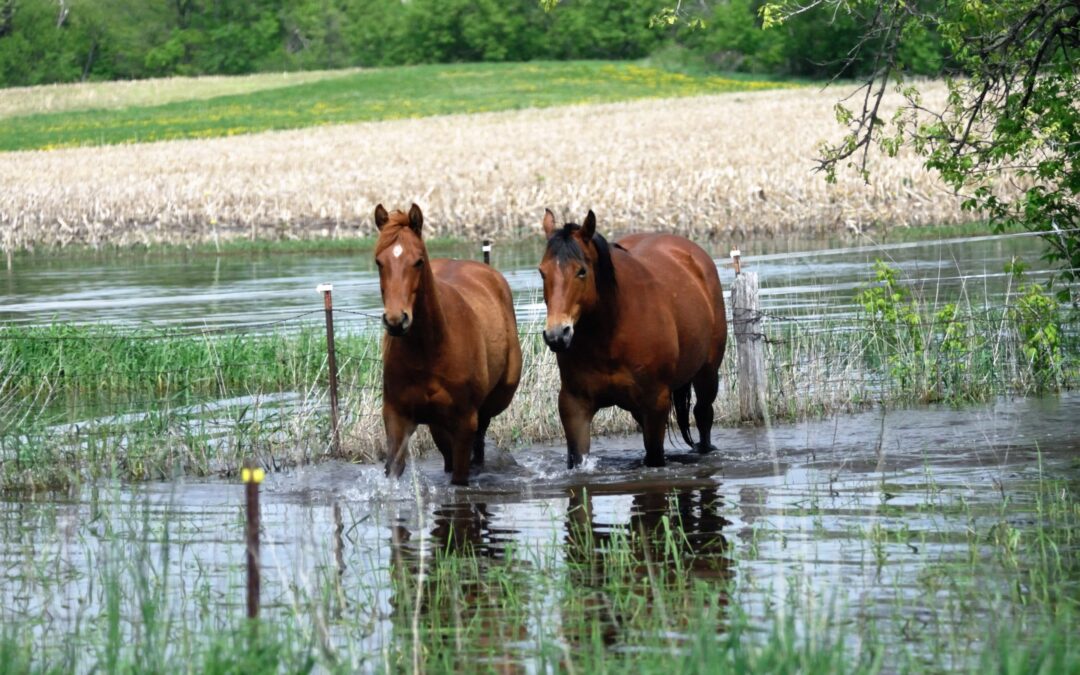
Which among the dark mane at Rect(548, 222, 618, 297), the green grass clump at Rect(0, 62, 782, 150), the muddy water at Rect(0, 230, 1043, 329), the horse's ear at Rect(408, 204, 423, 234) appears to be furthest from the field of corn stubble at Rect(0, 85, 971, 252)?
the horse's ear at Rect(408, 204, 423, 234)

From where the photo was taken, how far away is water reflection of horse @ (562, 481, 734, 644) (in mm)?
6500

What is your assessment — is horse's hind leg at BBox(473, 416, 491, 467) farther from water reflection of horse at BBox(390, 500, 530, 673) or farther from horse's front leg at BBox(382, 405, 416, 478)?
water reflection of horse at BBox(390, 500, 530, 673)

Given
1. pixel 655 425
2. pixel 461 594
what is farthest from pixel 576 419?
pixel 461 594

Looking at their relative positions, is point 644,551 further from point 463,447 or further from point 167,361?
point 167,361

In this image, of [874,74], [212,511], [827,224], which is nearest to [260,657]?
[212,511]

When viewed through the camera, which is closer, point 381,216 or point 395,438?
point 381,216

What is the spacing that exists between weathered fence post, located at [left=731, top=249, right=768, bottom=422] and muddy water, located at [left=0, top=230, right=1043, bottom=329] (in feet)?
8.06

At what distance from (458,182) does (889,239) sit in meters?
11.0

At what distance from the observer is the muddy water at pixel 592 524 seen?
6.40 m

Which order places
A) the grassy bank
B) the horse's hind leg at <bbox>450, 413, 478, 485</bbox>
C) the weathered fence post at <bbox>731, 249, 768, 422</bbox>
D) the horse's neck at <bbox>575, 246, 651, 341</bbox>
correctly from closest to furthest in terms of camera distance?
the horse's hind leg at <bbox>450, 413, 478, 485</bbox> → the horse's neck at <bbox>575, 246, 651, 341</bbox> → the weathered fence post at <bbox>731, 249, 768, 422</bbox> → the grassy bank

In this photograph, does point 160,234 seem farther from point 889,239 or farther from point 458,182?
point 889,239

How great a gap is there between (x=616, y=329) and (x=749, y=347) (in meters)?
2.96

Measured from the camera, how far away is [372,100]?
7475cm

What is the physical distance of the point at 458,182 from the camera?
34.7m
